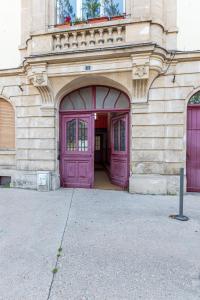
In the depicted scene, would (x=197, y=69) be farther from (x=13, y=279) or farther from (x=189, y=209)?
(x=13, y=279)

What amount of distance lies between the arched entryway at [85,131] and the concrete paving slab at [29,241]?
129cm

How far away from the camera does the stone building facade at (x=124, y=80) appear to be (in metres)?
5.53

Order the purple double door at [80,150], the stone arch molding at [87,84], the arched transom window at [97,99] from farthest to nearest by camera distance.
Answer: the purple double door at [80,150], the arched transom window at [97,99], the stone arch molding at [87,84]

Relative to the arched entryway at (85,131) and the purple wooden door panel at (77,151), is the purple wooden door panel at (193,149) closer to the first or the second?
the arched entryway at (85,131)

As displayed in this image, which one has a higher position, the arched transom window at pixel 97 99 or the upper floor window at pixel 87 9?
the upper floor window at pixel 87 9

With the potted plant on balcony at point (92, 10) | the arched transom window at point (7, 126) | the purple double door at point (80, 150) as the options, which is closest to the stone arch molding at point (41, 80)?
the purple double door at point (80, 150)

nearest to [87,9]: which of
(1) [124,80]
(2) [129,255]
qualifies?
(1) [124,80]

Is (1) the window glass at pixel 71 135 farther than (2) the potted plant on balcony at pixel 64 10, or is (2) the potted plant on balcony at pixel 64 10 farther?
(1) the window glass at pixel 71 135

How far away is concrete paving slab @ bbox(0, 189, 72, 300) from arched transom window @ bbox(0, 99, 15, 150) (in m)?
2.08

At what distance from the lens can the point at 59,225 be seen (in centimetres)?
388

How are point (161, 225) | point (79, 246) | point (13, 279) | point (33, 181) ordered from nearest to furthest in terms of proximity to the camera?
point (13, 279) < point (79, 246) < point (161, 225) < point (33, 181)

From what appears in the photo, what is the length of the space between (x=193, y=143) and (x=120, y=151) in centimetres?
217

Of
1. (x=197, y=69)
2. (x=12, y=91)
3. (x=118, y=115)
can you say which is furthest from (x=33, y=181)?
(x=197, y=69)

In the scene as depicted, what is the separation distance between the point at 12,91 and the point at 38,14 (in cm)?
236
